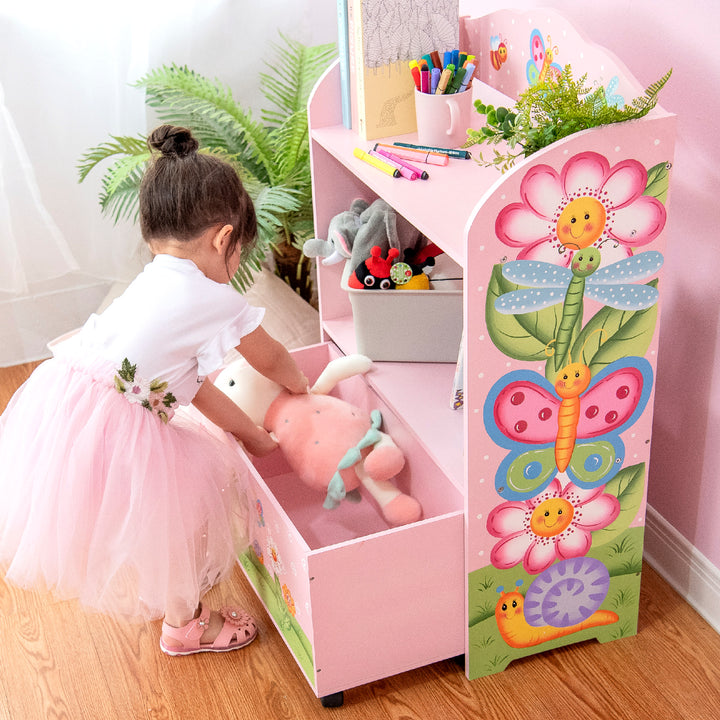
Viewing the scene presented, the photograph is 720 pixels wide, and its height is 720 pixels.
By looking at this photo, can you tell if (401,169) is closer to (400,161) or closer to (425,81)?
(400,161)

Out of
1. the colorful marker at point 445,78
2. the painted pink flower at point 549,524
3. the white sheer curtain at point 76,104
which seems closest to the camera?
the painted pink flower at point 549,524

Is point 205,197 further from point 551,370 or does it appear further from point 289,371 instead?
point 551,370

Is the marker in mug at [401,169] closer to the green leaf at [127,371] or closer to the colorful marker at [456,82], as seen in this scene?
the colorful marker at [456,82]

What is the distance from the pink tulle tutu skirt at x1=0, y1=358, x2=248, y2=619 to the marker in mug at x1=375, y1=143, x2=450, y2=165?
0.53 metres

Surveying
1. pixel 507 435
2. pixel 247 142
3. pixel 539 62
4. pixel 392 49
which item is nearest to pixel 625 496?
pixel 507 435

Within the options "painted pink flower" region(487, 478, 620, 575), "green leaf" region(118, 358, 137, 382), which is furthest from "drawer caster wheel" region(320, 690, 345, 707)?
"green leaf" region(118, 358, 137, 382)

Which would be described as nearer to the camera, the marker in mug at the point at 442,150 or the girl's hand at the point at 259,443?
the marker in mug at the point at 442,150

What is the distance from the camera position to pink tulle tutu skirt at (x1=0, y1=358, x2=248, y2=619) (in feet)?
4.58

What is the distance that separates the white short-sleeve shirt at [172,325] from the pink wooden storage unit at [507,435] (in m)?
0.22

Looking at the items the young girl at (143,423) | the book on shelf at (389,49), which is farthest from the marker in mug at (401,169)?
the young girl at (143,423)

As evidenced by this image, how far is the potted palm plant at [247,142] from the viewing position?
2211mm

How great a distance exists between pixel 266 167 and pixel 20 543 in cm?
116

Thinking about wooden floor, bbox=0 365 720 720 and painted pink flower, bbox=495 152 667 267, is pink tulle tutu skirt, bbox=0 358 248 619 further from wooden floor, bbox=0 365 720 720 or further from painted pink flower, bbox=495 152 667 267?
painted pink flower, bbox=495 152 667 267

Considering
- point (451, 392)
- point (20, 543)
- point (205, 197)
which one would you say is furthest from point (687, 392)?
point (20, 543)
